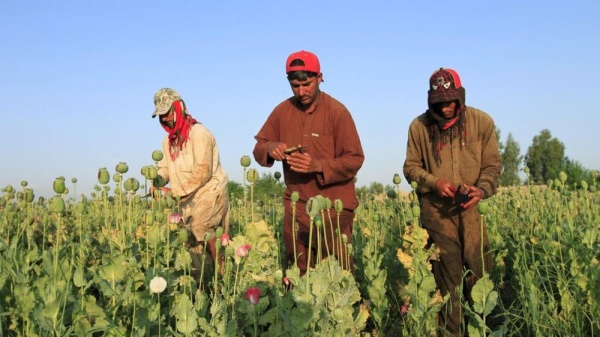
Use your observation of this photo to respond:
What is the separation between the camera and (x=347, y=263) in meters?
3.75

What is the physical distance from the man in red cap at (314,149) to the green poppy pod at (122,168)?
830mm

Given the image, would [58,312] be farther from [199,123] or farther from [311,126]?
[199,123]

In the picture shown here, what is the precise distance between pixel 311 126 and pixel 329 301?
61.7 inches

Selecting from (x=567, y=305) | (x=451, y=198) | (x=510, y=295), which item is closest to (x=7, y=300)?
(x=451, y=198)

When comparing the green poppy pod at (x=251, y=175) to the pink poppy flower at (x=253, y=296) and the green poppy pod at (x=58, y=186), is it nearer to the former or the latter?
the pink poppy flower at (x=253, y=296)

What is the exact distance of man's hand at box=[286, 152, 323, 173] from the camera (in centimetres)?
382

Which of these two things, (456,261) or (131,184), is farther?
(456,261)

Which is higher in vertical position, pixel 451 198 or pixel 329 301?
pixel 451 198

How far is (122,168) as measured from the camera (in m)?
3.75

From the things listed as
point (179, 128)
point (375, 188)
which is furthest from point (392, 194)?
point (375, 188)

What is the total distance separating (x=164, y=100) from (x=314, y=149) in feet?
4.05

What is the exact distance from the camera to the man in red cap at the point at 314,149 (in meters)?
3.96

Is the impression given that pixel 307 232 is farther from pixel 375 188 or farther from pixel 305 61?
pixel 375 188

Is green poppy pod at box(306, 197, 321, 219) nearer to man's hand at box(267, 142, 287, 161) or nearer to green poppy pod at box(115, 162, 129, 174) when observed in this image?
man's hand at box(267, 142, 287, 161)
